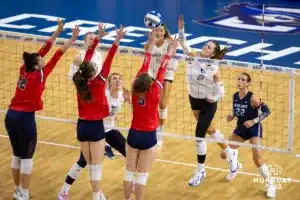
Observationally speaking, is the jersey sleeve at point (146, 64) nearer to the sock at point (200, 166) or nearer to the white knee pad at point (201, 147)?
the white knee pad at point (201, 147)

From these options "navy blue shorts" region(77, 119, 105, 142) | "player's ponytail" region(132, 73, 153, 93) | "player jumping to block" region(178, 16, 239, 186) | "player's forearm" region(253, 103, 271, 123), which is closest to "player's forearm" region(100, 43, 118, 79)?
"player's ponytail" region(132, 73, 153, 93)

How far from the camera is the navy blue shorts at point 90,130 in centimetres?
1244

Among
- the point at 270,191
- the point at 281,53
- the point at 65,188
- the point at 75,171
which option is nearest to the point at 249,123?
the point at 270,191

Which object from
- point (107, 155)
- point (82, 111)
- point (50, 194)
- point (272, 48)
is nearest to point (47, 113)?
point (107, 155)

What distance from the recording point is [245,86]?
13.6m

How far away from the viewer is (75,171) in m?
13.2

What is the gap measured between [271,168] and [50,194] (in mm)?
3642

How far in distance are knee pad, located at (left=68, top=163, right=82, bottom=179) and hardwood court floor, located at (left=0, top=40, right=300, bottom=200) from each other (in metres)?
0.46

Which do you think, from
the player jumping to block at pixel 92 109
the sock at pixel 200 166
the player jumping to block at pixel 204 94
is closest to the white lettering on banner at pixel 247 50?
the player jumping to block at pixel 204 94

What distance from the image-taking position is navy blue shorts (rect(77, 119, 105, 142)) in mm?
12438

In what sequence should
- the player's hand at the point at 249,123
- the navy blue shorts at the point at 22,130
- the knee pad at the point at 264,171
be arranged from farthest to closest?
the knee pad at the point at 264,171
the player's hand at the point at 249,123
the navy blue shorts at the point at 22,130

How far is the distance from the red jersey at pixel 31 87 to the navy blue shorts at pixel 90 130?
81 cm

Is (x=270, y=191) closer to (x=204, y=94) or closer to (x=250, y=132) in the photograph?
(x=250, y=132)

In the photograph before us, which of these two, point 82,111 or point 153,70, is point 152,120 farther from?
point 153,70
